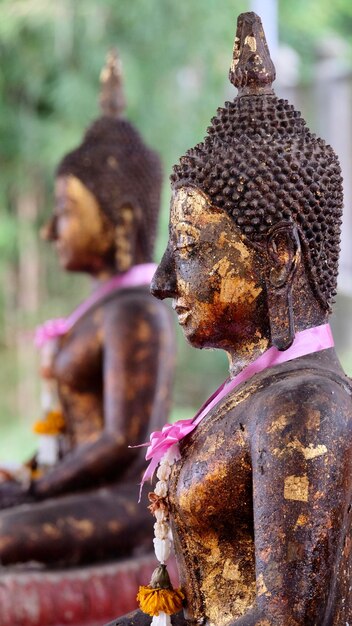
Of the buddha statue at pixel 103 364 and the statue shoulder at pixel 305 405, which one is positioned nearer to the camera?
the statue shoulder at pixel 305 405

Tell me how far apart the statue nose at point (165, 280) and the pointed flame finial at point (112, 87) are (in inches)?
70.3

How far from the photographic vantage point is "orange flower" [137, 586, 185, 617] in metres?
2.31

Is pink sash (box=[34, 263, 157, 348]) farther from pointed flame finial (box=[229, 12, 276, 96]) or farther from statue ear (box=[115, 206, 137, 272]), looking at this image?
pointed flame finial (box=[229, 12, 276, 96])

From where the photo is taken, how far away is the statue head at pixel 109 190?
4082mm

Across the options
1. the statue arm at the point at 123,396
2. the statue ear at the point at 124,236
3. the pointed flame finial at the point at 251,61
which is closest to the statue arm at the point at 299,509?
the pointed flame finial at the point at 251,61

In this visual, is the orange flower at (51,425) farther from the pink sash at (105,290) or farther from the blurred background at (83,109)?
the blurred background at (83,109)

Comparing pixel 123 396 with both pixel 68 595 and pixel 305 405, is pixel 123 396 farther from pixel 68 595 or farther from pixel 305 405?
pixel 305 405

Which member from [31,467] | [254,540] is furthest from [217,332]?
[31,467]

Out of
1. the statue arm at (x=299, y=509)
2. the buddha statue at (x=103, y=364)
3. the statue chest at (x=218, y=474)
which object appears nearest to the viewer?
the statue arm at (x=299, y=509)

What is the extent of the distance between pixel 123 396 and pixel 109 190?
27.5 inches

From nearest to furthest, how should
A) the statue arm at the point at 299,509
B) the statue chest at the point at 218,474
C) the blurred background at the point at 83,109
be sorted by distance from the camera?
the statue arm at the point at 299,509 < the statue chest at the point at 218,474 < the blurred background at the point at 83,109

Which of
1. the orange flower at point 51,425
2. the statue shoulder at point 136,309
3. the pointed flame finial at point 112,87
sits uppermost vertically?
the pointed flame finial at point 112,87

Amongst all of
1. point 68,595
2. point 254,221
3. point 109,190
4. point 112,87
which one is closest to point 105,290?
point 109,190

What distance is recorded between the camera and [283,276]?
7.47 feet
